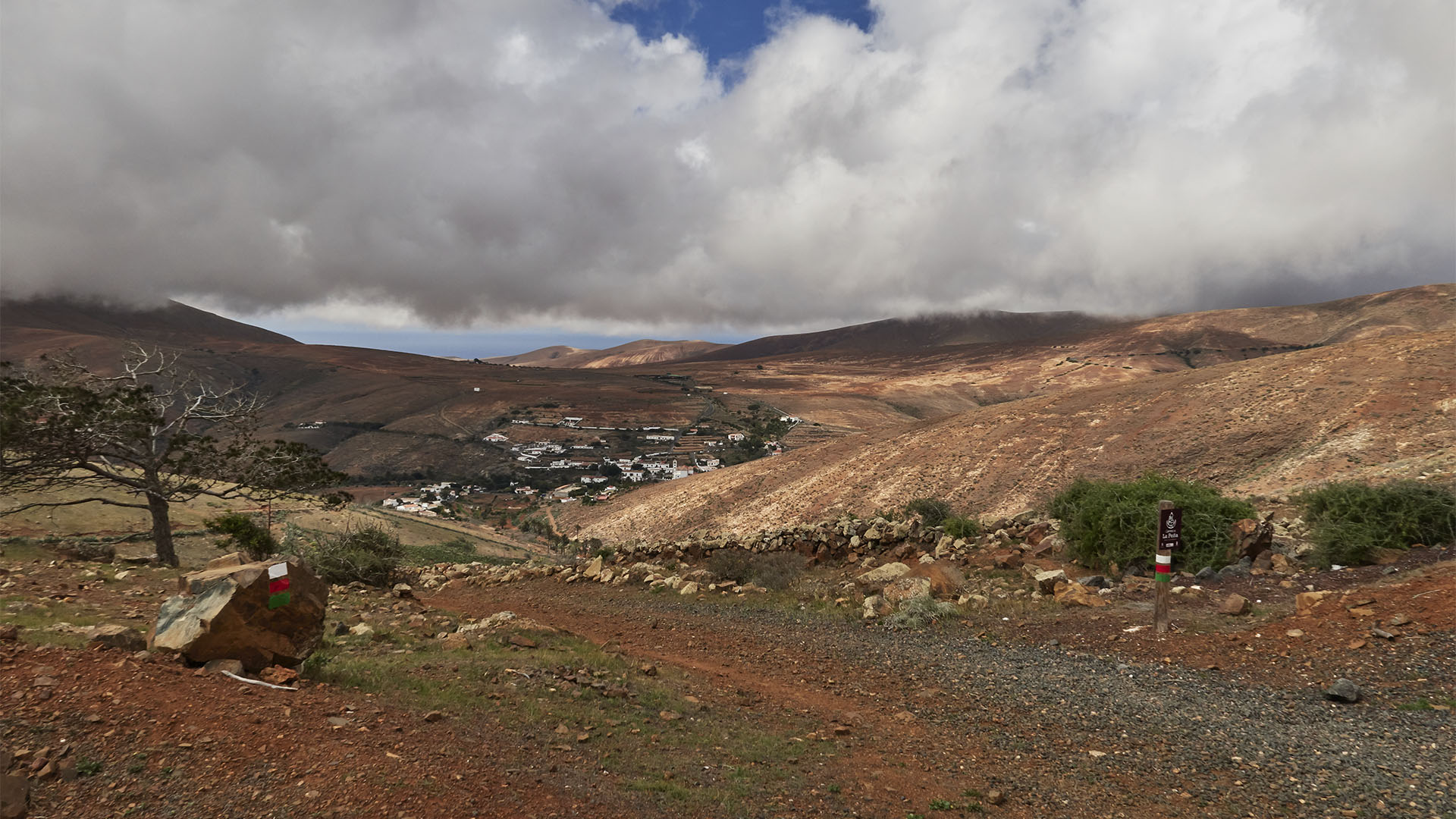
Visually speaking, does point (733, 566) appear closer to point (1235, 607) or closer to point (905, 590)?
point (905, 590)

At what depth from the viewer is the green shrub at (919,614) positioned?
1145 centimetres

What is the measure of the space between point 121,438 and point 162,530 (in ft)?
7.03

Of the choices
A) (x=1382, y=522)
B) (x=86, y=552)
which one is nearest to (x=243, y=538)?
(x=86, y=552)

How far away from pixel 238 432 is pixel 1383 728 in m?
21.1

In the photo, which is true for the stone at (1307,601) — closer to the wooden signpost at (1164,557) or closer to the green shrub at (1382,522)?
the wooden signpost at (1164,557)

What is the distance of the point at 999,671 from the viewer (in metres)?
8.95

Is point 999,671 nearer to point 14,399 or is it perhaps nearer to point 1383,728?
point 1383,728

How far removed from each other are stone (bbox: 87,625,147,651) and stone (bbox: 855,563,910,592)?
448 inches

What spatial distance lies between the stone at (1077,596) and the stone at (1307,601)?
8.28ft

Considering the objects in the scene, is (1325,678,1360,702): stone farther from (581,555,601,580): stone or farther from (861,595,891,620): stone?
(581,555,601,580): stone

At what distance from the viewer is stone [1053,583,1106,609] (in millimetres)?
11273

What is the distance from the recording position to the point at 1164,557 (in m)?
9.53

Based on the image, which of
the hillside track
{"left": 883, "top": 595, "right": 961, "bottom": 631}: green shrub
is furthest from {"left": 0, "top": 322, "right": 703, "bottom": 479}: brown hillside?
the hillside track

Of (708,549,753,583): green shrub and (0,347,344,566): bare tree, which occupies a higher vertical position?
(0,347,344,566): bare tree
